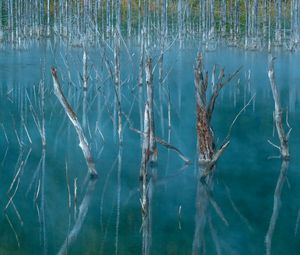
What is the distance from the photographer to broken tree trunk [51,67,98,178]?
369 inches

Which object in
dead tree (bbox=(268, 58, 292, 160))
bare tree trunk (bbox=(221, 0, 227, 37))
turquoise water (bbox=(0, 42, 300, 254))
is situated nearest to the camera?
turquoise water (bbox=(0, 42, 300, 254))

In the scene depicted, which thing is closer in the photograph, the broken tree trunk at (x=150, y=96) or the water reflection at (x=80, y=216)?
Answer: the water reflection at (x=80, y=216)

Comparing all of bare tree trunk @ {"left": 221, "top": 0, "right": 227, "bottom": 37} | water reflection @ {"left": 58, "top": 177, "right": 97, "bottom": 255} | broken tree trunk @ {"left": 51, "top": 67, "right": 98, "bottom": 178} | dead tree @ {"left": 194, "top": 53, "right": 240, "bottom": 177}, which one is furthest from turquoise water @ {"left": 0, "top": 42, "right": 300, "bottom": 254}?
bare tree trunk @ {"left": 221, "top": 0, "right": 227, "bottom": 37}

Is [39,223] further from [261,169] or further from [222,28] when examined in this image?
[222,28]

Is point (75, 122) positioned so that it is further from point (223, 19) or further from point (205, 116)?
point (223, 19)

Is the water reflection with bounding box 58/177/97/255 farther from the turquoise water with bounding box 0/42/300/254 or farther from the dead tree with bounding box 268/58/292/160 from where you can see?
the dead tree with bounding box 268/58/292/160

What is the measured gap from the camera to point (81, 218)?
28.1ft

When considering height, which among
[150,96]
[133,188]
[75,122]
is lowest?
[133,188]

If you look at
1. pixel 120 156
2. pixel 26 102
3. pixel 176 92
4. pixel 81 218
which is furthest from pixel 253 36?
pixel 81 218

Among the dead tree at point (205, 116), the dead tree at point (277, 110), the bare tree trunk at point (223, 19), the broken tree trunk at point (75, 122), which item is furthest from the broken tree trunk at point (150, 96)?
the bare tree trunk at point (223, 19)

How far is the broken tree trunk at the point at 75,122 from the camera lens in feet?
30.7

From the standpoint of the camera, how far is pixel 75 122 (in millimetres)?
9461

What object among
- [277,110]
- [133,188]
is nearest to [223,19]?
[277,110]

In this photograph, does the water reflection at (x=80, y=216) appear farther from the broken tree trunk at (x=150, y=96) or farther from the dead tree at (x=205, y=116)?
the dead tree at (x=205, y=116)
